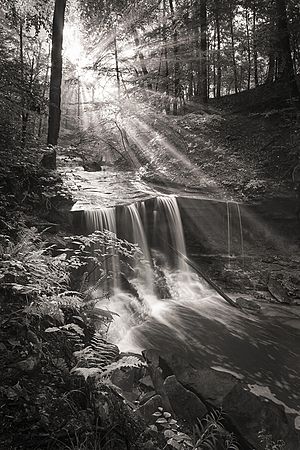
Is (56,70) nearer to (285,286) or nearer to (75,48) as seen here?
(285,286)

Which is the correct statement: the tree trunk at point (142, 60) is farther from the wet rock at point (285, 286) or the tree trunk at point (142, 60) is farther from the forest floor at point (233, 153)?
the wet rock at point (285, 286)

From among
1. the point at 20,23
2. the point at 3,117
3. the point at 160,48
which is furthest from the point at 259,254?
the point at 160,48

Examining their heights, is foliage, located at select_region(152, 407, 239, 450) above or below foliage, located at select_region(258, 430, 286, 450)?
above

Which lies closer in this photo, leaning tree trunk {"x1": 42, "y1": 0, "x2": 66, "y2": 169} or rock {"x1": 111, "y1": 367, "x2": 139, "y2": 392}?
rock {"x1": 111, "y1": 367, "x2": 139, "y2": 392}

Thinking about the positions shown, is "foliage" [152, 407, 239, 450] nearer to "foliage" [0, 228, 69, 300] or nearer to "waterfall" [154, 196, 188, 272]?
"foliage" [0, 228, 69, 300]

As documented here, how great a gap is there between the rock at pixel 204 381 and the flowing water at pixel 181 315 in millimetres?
1251

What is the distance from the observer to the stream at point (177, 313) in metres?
6.54

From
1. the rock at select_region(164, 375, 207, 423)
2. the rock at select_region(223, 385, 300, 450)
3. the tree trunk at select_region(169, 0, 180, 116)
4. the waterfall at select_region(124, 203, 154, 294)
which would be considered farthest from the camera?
the tree trunk at select_region(169, 0, 180, 116)

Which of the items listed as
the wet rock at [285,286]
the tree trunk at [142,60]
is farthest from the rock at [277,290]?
the tree trunk at [142,60]

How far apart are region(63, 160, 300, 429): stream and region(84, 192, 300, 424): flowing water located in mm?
20

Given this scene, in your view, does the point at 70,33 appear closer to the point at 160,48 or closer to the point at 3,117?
the point at 160,48

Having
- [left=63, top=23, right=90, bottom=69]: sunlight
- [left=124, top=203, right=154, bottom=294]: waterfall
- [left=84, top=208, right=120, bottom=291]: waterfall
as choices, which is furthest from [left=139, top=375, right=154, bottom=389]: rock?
[left=63, top=23, right=90, bottom=69]: sunlight

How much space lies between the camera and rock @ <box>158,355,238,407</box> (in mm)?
4824

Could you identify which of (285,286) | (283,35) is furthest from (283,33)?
(285,286)
